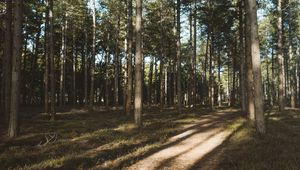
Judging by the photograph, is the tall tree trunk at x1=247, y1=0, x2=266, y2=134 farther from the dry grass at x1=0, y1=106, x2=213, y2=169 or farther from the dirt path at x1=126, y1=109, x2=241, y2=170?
the dry grass at x1=0, y1=106, x2=213, y2=169

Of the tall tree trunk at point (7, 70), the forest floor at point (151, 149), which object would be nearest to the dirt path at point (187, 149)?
the forest floor at point (151, 149)

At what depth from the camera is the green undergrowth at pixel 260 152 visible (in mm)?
8109

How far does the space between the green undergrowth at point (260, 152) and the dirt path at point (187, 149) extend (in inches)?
22.1

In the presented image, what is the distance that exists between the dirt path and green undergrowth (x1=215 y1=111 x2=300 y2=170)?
56cm

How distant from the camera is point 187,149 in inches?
443

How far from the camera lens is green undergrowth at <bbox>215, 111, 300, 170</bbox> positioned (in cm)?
811

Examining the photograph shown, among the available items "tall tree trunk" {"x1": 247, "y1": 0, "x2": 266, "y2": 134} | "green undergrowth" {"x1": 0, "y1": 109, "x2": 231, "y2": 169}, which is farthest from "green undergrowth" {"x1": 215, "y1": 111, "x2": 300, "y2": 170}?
"green undergrowth" {"x1": 0, "y1": 109, "x2": 231, "y2": 169}

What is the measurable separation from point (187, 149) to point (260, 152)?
8.36ft

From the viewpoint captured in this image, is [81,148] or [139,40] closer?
[81,148]

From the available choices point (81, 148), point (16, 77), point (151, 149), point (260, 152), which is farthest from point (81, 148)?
point (260, 152)

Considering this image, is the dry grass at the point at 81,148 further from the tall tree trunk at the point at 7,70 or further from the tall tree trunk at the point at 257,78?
the tall tree trunk at the point at 257,78

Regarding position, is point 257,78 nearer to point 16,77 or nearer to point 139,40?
point 139,40

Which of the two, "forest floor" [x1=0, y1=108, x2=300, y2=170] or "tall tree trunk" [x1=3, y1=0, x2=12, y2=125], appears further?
"tall tree trunk" [x1=3, y1=0, x2=12, y2=125]

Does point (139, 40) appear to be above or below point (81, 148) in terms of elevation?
above
